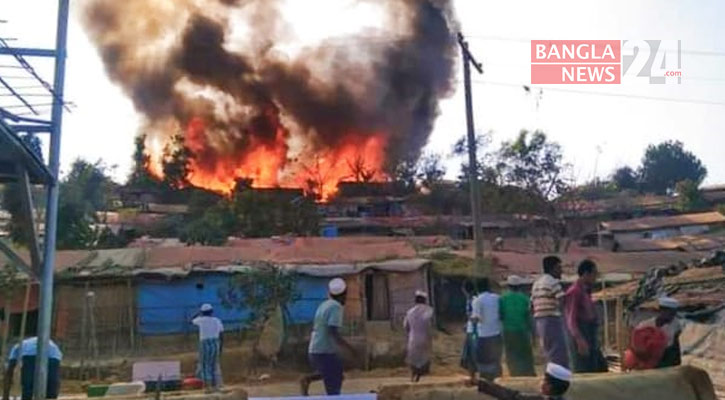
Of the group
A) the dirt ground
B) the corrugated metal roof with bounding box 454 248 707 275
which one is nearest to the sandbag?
the dirt ground

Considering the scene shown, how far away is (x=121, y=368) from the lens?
17.0 m

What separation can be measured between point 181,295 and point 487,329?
14.2m

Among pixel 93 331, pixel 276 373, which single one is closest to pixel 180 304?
pixel 93 331

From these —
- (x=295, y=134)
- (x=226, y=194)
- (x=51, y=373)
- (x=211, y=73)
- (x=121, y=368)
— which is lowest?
(x=121, y=368)

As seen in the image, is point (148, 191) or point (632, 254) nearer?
point (632, 254)

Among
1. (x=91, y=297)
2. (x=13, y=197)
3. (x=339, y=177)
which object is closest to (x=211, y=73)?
(x=339, y=177)

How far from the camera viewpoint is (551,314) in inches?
278

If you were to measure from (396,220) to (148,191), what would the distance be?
45.7 feet

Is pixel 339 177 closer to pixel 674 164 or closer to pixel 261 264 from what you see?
pixel 261 264

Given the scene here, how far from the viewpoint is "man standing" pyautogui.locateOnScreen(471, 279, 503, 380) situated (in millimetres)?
8094

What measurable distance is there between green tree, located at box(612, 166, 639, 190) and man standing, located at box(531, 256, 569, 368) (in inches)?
2033

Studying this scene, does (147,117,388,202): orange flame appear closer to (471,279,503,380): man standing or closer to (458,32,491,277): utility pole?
(458,32,491,277): utility pole

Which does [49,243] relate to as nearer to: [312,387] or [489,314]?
[489,314]

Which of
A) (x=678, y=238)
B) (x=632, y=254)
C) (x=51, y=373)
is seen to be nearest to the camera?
(x=51, y=373)
